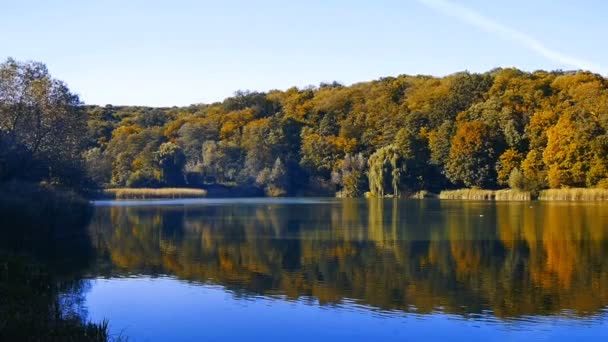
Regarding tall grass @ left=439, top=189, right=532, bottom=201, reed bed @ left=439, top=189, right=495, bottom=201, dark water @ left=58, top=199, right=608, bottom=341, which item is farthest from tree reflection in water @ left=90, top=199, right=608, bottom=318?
reed bed @ left=439, top=189, right=495, bottom=201

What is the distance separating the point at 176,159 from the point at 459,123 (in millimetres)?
29544

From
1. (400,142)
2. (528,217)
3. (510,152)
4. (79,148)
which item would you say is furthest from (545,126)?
(79,148)

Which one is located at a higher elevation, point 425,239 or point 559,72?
point 559,72

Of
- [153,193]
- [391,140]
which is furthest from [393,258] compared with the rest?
[391,140]

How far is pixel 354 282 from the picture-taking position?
65.1ft

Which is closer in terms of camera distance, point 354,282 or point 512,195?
point 354,282

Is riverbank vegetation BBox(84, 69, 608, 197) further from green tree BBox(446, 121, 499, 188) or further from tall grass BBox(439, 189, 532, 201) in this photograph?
tall grass BBox(439, 189, 532, 201)

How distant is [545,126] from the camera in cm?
7281

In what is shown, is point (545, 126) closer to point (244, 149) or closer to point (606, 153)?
point (606, 153)

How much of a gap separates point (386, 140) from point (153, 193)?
25190mm

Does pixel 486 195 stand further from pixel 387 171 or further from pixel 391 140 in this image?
pixel 391 140

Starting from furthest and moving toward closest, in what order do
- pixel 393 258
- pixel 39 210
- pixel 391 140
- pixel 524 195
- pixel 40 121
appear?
pixel 391 140 < pixel 524 195 < pixel 40 121 < pixel 39 210 < pixel 393 258

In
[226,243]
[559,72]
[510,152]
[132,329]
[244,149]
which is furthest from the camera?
[559,72]

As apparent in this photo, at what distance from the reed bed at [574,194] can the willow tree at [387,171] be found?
579 inches
